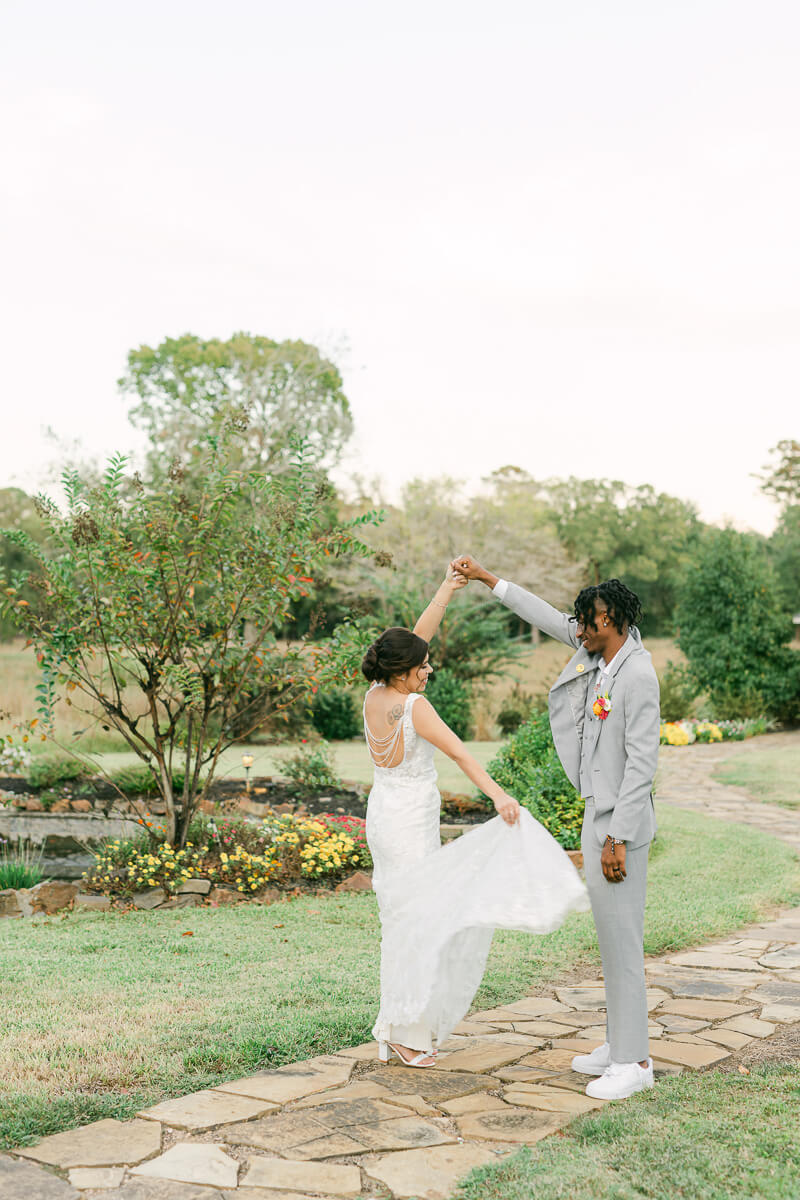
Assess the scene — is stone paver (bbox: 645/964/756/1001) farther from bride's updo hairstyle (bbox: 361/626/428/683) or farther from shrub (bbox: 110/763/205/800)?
shrub (bbox: 110/763/205/800)

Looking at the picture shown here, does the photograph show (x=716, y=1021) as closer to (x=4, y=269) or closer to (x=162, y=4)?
(x=162, y=4)

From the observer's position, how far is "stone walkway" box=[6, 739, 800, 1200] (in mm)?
2984

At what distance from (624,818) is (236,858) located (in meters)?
4.80

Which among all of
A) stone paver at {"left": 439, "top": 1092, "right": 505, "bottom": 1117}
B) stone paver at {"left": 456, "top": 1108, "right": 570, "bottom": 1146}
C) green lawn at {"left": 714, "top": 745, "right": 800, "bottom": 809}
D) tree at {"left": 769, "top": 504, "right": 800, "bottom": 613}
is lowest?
green lawn at {"left": 714, "top": 745, "right": 800, "bottom": 809}

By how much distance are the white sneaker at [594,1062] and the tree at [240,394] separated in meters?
27.6

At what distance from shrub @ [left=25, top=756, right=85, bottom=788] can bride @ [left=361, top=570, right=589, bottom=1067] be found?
8.98 metres

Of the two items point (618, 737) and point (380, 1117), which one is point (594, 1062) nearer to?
point (380, 1117)

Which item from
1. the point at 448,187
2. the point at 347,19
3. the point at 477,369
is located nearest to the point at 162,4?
the point at 347,19

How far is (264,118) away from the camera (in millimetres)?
13328

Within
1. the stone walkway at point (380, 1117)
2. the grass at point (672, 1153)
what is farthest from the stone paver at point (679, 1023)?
the grass at point (672, 1153)

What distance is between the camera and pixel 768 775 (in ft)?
46.2

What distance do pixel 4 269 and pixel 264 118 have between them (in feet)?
26.6

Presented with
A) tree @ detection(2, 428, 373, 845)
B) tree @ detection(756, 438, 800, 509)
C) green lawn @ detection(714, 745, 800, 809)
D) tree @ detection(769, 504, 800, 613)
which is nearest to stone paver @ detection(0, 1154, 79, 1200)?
tree @ detection(2, 428, 373, 845)

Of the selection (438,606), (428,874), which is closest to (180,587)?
(438,606)
